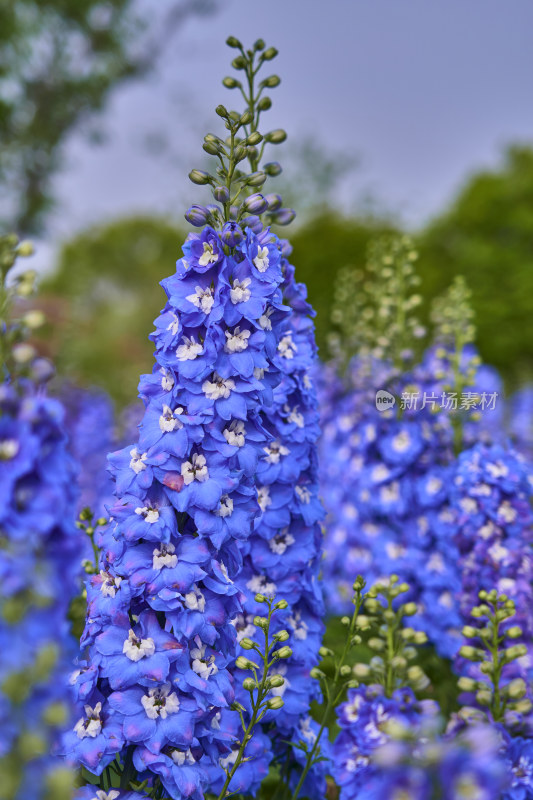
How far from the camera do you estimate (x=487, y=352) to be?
18.5 metres

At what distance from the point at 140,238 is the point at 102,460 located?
27.9 m

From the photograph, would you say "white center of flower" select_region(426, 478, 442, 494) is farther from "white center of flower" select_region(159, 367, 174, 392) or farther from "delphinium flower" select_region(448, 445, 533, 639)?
"white center of flower" select_region(159, 367, 174, 392)

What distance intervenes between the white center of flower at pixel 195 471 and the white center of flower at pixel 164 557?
173mm

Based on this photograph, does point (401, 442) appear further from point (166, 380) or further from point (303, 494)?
point (166, 380)

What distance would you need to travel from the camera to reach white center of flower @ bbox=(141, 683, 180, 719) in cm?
198

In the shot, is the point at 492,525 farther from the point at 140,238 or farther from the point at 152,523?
the point at 140,238

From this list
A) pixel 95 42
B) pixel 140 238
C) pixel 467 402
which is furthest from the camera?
pixel 140 238

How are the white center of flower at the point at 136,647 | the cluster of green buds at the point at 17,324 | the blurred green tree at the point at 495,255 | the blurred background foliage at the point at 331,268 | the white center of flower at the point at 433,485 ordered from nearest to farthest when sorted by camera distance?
the cluster of green buds at the point at 17,324, the white center of flower at the point at 136,647, the white center of flower at the point at 433,485, the blurred background foliage at the point at 331,268, the blurred green tree at the point at 495,255

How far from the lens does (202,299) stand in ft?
6.91

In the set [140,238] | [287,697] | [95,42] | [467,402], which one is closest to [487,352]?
[95,42]

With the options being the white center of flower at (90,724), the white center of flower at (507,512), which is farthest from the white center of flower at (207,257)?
the white center of flower at (507,512)

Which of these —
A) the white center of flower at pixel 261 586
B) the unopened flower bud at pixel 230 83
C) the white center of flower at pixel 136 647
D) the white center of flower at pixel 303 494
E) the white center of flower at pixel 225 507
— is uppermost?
the unopened flower bud at pixel 230 83

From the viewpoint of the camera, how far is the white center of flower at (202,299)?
2094mm

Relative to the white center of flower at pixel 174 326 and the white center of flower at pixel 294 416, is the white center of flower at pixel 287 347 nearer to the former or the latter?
the white center of flower at pixel 294 416
